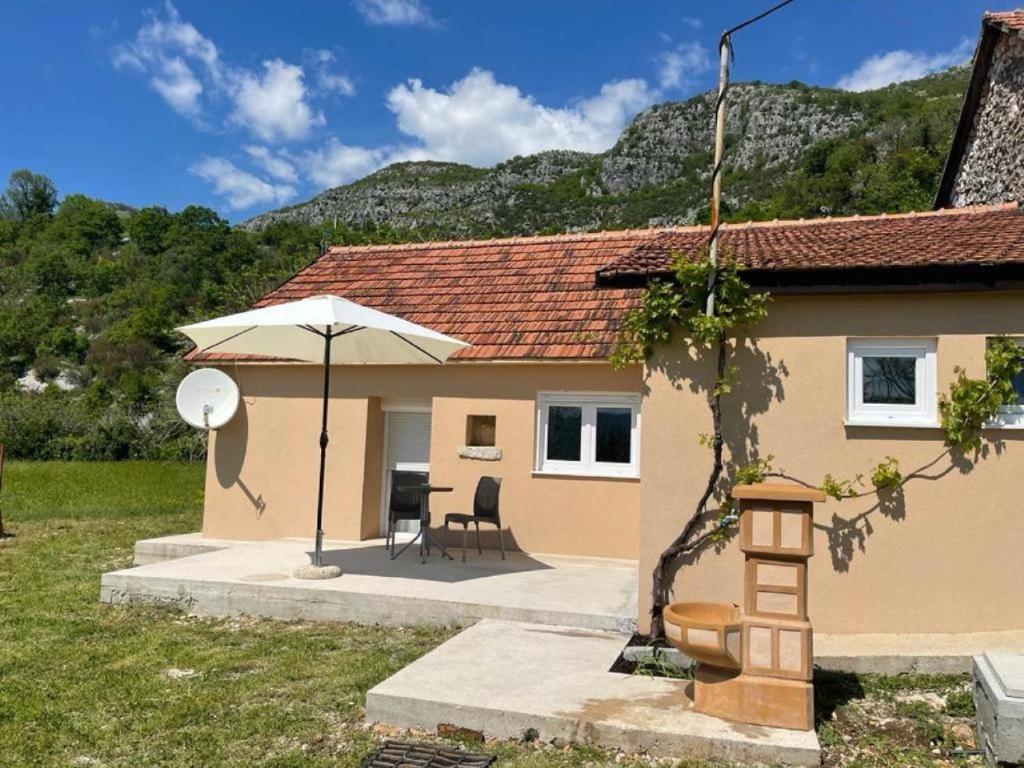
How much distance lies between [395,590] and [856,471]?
4.60 meters

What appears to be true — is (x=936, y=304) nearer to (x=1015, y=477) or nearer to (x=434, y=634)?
(x=1015, y=477)

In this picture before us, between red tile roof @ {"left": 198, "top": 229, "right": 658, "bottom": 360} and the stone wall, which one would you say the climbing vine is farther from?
the stone wall

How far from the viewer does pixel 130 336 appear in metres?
47.5

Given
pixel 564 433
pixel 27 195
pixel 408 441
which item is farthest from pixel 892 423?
pixel 27 195

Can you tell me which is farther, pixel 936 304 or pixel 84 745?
pixel 936 304

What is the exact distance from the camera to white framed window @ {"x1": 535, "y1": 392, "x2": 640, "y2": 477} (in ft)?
33.0

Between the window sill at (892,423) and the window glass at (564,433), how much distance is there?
4.28 metres

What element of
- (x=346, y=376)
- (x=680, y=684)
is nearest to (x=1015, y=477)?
(x=680, y=684)

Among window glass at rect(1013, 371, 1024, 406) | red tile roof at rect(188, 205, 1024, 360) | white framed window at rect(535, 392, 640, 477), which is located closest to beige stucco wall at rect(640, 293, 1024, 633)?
window glass at rect(1013, 371, 1024, 406)

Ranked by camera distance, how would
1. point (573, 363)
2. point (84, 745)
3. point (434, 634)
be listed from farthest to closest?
point (573, 363) → point (434, 634) → point (84, 745)

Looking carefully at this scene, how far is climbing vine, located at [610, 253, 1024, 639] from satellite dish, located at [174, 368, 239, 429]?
7.03m

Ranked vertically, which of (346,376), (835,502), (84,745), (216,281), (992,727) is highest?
(216,281)

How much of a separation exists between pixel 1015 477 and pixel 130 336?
5023 centimetres

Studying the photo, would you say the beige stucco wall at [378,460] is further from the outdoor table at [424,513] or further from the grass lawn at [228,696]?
the grass lawn at [228,696]
